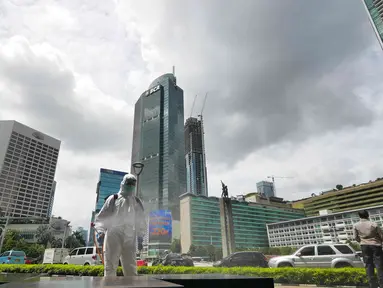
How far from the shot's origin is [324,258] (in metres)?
11.0

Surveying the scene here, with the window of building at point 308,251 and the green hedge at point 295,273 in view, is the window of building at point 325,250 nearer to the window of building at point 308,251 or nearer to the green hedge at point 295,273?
the window of building at point 308,251

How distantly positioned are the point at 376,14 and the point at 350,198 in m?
76.1

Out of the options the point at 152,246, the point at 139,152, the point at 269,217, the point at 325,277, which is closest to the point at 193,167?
the point at 139,152

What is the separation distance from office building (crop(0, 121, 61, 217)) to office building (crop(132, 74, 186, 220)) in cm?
4750

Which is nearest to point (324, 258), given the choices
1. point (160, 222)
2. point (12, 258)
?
point (12, 258)

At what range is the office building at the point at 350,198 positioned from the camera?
103m

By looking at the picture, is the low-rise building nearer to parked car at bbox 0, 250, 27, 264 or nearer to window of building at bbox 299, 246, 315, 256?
parked car at bbox 0, 250, 27, 264

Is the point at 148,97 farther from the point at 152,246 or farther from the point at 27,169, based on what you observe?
the point at 152,246

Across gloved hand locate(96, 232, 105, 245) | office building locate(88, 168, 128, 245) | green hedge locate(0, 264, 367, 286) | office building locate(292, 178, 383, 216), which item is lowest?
green hedge locate(0, 264, 367, 286)

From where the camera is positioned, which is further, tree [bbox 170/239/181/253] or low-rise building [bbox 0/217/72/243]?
tree [bbox 170/239/181/253]

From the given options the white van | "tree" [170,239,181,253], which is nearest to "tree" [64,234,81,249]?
"tree" [170,239,181,253]

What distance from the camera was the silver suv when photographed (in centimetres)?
1052

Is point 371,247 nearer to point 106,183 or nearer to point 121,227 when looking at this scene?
point 121,227

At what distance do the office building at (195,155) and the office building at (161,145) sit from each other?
4515 cm
